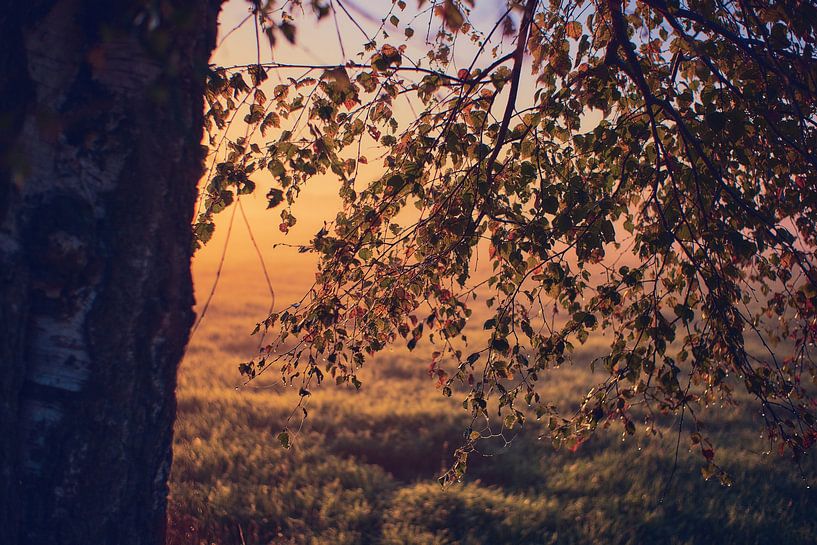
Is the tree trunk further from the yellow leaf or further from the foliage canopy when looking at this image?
the yellow leaf

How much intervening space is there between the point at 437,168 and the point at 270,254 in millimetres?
55974

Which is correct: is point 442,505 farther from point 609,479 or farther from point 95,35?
point 95,35

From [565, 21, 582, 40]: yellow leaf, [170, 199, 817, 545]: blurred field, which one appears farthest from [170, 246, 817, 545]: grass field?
[565, 21, 582, 40]: yellow leaf

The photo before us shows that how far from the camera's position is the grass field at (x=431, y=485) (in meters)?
6.40

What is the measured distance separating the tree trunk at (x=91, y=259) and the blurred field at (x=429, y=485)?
12.1ft

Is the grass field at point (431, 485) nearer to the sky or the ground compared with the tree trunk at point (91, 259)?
nearer to the ground

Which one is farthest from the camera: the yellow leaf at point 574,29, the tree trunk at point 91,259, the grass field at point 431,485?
the grass field at point 431,485

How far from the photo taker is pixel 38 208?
2100 mm

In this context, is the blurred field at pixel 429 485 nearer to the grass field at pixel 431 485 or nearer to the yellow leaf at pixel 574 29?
the grass field at pixel 431 485

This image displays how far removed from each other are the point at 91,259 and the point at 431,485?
20.9 feet

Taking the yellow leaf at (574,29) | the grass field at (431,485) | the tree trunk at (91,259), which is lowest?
the grass field at (431,485)

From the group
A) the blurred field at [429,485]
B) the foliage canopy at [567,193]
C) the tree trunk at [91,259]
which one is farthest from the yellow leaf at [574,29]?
the blurred field at [429,485]

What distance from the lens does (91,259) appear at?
85.2 inches

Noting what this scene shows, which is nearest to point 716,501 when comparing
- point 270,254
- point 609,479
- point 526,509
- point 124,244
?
point 609,479
